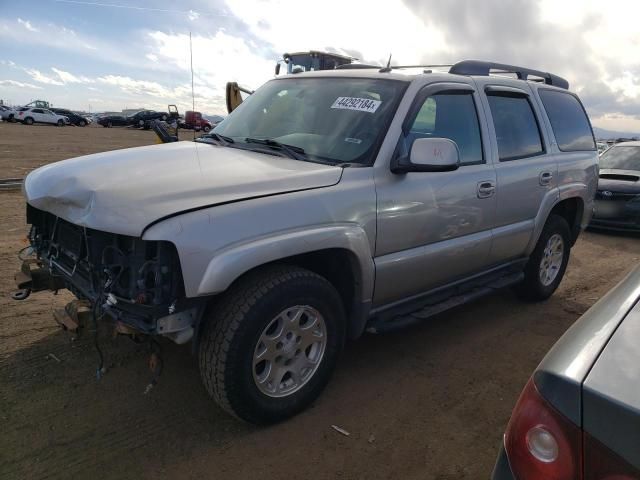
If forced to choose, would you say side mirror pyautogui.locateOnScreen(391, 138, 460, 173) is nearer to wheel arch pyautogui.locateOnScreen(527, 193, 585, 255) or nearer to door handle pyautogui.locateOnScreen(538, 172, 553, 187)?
door handle pyautogui.locateOnScreen(538, 172, 553, 187)

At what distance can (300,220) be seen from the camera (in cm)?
260

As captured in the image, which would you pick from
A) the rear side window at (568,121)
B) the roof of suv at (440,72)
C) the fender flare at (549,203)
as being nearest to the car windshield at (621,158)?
the rear side window at (568,121)

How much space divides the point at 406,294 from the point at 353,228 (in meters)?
0.83

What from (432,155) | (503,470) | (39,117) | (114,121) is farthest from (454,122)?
(114,121)

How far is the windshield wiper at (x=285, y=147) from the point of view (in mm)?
3087

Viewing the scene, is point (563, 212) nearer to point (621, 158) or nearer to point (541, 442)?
point (541, 442)

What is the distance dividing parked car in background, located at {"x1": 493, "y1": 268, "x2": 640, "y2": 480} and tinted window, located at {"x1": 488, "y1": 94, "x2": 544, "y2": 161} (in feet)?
8.71

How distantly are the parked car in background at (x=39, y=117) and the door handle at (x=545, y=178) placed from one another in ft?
135

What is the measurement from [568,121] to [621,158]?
218 inches

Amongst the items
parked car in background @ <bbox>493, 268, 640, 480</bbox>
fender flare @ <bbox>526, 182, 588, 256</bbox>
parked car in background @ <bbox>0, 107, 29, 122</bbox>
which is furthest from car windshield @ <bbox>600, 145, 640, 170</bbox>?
parked car in background @ <bbox>0, 107, 29, 122</bbox>

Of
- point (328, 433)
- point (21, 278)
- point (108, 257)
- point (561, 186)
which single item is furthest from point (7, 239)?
point (561, 186)

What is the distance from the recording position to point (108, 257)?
2.45m

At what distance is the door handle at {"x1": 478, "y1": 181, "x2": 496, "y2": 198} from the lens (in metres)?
3.62

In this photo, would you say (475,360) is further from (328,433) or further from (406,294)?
(328,433)
